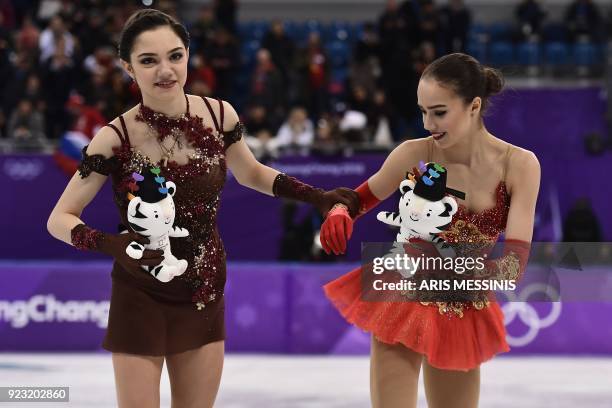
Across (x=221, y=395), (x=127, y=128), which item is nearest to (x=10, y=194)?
(x=221, y=395)

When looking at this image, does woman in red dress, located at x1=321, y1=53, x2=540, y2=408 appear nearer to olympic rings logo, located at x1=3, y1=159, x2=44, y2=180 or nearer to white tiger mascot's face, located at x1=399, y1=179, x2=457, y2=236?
white tiger mascot's face, located at x1=399, y1=179, x2=457, y2=236

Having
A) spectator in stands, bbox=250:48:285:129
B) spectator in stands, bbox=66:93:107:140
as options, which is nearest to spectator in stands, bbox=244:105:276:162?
spectator in stands, bbox=250:48:285:129

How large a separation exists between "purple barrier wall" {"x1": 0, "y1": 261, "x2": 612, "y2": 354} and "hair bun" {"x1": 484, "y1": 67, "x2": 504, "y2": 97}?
4.71m

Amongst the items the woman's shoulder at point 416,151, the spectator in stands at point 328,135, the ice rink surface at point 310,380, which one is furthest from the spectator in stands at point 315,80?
the woman's shoulder at point 416,151

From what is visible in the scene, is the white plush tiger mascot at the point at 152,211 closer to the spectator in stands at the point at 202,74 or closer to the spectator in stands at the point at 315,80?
the spectator in stands at the point at 202,74

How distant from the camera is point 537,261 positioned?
454 centimetres

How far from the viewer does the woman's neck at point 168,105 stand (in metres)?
3.97

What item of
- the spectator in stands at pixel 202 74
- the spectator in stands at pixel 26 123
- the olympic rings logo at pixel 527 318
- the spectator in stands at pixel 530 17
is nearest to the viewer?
the olympic rings logo at pixel 527 318

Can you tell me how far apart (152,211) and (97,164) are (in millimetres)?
344

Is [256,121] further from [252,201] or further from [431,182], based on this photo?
[431,182]

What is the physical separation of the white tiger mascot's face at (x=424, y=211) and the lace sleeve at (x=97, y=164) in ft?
3.51

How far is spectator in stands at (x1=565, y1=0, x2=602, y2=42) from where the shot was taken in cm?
1437

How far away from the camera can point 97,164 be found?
12.7 feet

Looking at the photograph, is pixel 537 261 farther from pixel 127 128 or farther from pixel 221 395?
pixel 221 395
